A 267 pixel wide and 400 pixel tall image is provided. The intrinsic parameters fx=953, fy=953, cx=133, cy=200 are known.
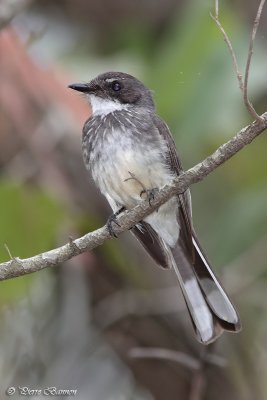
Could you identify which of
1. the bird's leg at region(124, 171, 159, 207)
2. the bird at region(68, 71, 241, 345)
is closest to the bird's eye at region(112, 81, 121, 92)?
the bird at region(68, 71, 241, 345)

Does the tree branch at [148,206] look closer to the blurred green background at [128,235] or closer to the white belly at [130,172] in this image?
the white belly at [130,172]

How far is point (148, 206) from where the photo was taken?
3.68 m

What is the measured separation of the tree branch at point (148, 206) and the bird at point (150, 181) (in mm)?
253

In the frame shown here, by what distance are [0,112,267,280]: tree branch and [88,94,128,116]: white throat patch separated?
0.97 metres

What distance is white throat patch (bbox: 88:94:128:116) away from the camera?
4621 mm

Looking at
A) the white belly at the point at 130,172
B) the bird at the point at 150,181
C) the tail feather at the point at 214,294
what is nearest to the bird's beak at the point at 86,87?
the bird at the point at 150,181

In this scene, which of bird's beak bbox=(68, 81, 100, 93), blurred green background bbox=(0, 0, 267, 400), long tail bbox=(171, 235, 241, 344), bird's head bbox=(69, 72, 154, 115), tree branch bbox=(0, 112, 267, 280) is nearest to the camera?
tree branch bbox=(0, 112, 267, 280)

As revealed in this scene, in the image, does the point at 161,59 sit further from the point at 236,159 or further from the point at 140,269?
the point at 140,269

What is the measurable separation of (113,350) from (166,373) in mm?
440

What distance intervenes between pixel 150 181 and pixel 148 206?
521mm

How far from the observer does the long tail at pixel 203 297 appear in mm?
4125

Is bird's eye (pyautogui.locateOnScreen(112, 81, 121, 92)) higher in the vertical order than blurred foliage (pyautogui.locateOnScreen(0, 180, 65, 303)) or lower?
higher

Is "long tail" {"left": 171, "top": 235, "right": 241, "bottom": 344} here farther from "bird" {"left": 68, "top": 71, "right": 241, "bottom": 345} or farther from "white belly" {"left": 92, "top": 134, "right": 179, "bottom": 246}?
"white belly" {"left": 92, "top": 134, "right": 179, "bottom": 246}

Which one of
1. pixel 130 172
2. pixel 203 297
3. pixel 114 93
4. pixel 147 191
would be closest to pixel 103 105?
pixel 114 93
